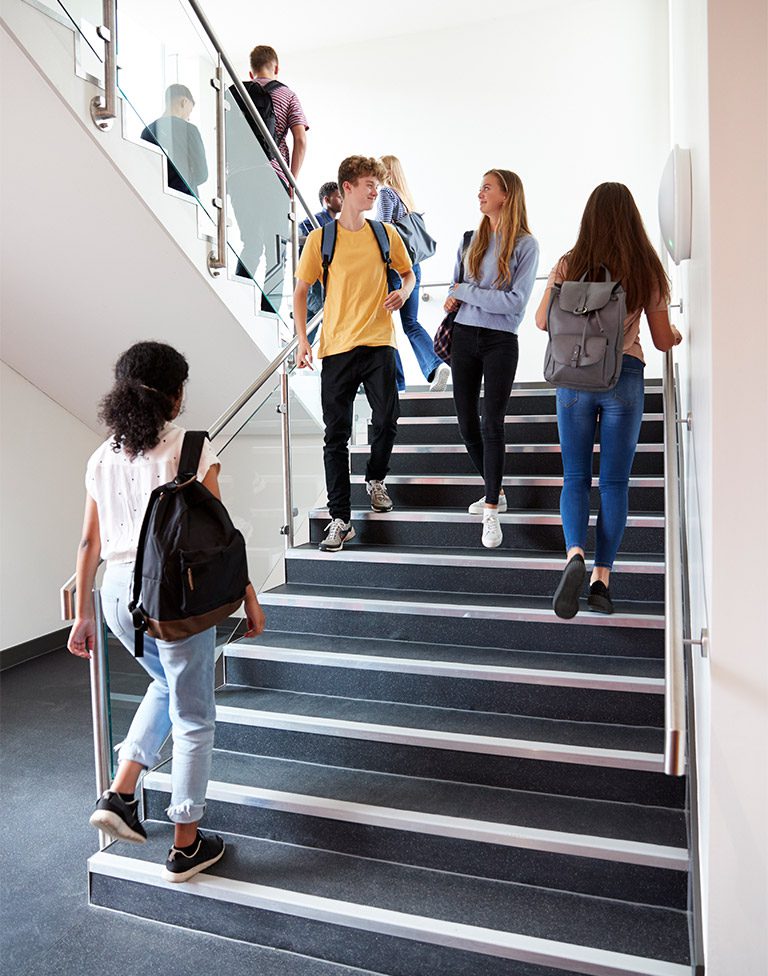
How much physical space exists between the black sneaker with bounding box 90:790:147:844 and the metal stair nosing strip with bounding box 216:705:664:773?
56 cm

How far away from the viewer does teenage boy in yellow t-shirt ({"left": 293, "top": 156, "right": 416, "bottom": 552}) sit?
3592 millimetres

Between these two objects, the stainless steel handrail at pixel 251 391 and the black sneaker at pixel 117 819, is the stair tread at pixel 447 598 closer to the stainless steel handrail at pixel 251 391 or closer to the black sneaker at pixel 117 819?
the stainless steel handrail at pixel 251 391

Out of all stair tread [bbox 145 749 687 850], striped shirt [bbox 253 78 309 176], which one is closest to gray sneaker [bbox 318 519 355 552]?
stair tread [bbox 145 749 687 850]

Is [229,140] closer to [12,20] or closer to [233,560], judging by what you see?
[12,20]

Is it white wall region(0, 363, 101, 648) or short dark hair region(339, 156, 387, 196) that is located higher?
short dark hair region(339, 156, 387, 196)

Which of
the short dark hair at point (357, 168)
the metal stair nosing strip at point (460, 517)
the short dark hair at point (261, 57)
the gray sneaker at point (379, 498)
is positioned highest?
the short dark hair at point (261, 57)

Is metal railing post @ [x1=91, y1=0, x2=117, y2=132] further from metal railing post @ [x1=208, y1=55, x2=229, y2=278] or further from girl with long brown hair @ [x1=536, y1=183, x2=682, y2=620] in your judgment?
girl with long brown hair @ [x1=536, y1=183, x2=682, y2=620]

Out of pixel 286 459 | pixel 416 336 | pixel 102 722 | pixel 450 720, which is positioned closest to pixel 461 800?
pixel 450 720

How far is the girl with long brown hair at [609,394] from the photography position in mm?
2750

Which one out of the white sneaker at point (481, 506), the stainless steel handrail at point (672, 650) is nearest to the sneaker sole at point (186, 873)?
the stainless steel handrail at point (672, 650)

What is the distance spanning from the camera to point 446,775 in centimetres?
272

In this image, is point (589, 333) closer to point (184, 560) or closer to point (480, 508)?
point (480, 508)

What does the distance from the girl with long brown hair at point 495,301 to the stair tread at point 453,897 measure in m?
1.48

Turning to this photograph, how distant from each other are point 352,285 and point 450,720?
191 cm
